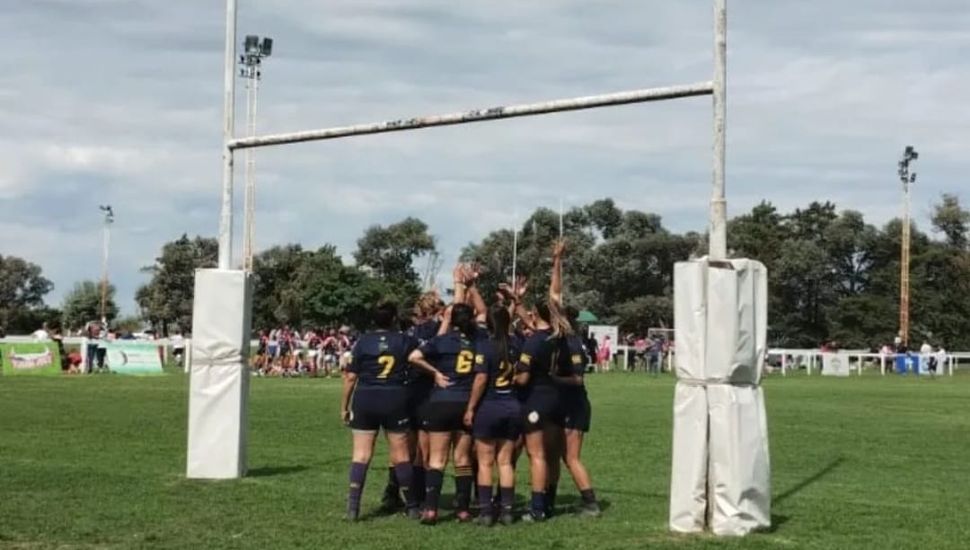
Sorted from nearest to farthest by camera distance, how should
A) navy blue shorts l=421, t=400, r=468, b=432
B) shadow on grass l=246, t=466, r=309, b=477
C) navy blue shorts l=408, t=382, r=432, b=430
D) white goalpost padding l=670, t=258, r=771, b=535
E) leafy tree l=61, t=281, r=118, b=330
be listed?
white goalpost padding l=670, t=258, r=771, b=535 < navy blue shorts l=421, t=400, r=468, b=432 < navy blue shorts l=408, t=382, r=432, b=430 < shadow on grass l=246, t=466, r=309, b=477 < leafy tree l=61, t=281, r=118, b=330

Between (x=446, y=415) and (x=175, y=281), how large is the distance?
9534 cm

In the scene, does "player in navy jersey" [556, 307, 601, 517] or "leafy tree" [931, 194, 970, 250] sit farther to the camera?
"leafy tree" [931, 194, 970, 250]

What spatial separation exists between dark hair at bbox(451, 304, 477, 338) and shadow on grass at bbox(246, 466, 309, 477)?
14.7ft

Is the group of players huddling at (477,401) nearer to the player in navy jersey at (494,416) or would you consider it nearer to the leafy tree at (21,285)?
the player in navy jersey at (494,416)

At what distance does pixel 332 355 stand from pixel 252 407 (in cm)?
2094

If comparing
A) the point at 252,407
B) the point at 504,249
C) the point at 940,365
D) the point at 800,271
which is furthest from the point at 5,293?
the point at 252,407

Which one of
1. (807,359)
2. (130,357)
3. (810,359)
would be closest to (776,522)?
(130,357)

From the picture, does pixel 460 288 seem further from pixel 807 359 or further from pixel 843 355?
pixel 807 359

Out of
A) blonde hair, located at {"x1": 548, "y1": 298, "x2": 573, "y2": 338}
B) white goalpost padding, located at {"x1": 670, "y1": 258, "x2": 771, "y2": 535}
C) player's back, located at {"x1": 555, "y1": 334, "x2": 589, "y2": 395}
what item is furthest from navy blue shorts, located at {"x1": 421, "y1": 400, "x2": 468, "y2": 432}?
white goalpost padding, located at {"x1": 670, "y1": 258, "x2": 771, "y2": 535}

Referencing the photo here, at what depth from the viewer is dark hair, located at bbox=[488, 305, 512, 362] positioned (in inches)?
455

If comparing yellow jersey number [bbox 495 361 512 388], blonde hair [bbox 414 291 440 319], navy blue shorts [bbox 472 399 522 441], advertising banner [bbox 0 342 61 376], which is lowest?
advertising banner [bbox 0 342 61 376]

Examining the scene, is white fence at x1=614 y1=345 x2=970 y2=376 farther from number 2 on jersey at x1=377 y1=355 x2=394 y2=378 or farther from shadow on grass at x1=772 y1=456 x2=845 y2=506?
number 2 on jersey at x1=377 y1=355 x2=394 y2=378

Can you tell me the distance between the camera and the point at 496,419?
11523mm

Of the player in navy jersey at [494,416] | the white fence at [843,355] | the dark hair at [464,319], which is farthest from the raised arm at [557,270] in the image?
the white fence at [843,355]
